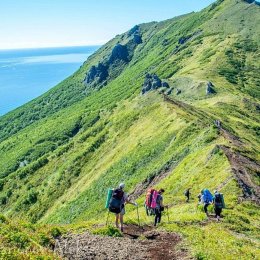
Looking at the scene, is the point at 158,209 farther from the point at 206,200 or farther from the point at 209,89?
the point at 209,89

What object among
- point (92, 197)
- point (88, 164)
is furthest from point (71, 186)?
point (92, 197)

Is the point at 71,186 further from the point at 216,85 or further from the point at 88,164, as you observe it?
the point at 216,85

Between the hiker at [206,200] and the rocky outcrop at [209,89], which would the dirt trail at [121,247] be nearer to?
the hiker at [206,200]

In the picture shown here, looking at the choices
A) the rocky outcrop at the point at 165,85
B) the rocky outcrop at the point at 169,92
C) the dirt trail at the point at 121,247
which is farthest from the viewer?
the rocky outcrop at the point at 165,85

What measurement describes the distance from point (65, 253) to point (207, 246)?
7789mm

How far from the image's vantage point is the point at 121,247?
21.0 m

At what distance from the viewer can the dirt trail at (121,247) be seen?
19797 millimetres

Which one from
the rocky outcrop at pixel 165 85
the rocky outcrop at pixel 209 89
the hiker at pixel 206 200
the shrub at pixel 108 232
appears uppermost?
the shrub at pixel 108 232

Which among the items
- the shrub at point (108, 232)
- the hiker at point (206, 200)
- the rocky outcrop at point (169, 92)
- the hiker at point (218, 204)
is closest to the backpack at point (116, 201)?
the shrub at point (108, 232)

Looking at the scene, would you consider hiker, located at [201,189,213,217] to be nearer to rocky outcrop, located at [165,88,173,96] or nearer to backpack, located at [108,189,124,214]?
backpack, located at [108,189,124,214]

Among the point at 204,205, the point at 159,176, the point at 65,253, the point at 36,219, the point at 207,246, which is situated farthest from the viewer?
the point at 36,219

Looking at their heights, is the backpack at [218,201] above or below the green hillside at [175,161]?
above

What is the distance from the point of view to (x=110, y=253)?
20.0 m

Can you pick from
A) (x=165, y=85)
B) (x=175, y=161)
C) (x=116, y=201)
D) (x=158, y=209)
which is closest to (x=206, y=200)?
(x=158, y=209)
